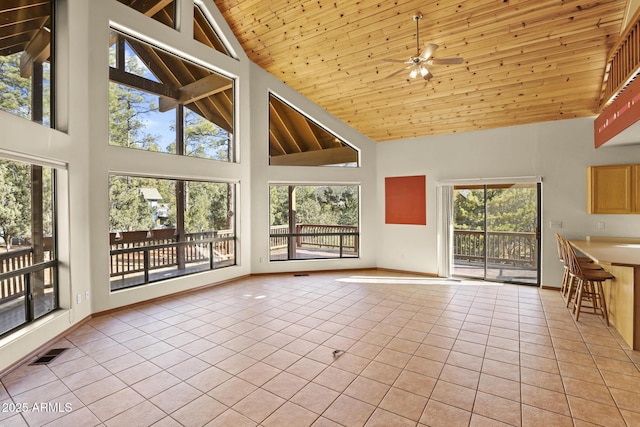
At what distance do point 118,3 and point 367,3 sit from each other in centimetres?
347

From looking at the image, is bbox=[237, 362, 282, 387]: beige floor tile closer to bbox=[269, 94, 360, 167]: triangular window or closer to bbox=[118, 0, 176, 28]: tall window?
bbox=[269, 94, 360, 167]: triangular window

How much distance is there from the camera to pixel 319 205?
7.18m

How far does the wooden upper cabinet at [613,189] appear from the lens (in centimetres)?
467

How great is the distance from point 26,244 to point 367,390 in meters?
3.82

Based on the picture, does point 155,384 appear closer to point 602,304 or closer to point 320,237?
point 320,237

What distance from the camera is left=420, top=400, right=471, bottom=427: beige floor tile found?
2203 millimetres

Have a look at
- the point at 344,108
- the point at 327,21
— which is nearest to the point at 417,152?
the point at 344,108

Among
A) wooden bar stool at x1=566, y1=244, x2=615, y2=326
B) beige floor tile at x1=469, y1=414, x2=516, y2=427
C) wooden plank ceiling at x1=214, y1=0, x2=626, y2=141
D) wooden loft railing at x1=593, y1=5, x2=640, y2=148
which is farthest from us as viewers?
wooden bar stool at x1=566, y1=244, x2=615, y2=326

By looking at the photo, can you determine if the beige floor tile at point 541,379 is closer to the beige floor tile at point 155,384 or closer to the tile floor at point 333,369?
the tile floor at point 333,369

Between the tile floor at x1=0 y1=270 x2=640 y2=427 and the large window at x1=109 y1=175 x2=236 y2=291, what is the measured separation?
2.35 feet

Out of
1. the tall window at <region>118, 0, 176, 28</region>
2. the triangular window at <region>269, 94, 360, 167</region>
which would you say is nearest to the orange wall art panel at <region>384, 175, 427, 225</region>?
the triangular window at <region>269, 94, 360, 167</region>

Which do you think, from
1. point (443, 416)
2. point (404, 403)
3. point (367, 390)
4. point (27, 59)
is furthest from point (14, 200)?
point (443, 416)

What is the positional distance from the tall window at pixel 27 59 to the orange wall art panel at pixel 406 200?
A: 19.6 ft

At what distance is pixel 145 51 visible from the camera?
16.0 feet
